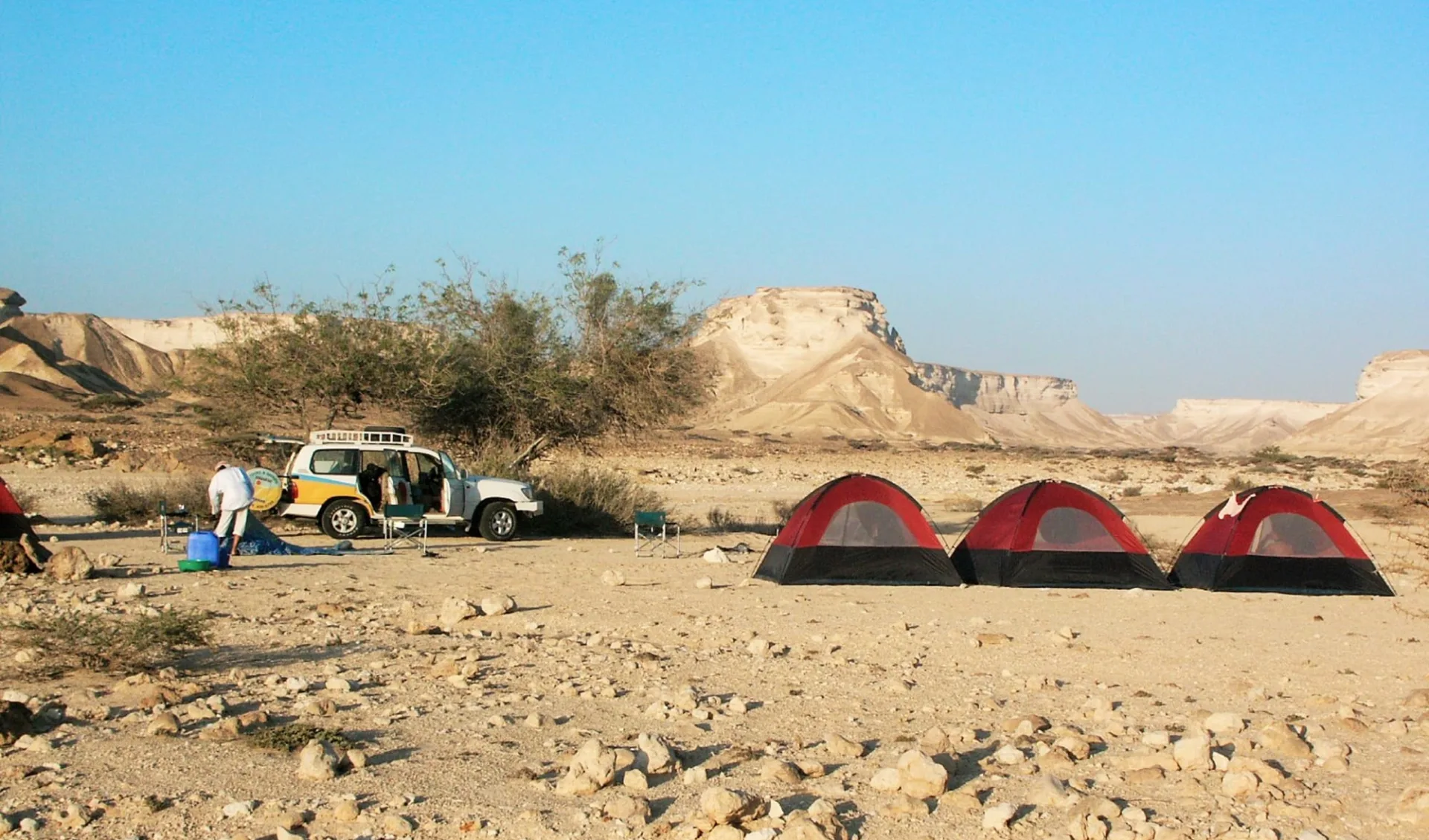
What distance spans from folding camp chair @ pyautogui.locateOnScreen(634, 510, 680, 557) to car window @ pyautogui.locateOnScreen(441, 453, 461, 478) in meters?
2.91

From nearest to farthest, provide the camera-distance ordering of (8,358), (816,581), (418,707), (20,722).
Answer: (20,722)
(418,707)
(816,581)
(8,358)

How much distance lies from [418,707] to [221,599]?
16.5 ft

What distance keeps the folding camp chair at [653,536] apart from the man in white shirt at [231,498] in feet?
17.4

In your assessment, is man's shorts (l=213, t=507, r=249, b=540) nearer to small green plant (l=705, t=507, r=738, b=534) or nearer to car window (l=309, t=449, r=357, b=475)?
car window (l=309, t=449, r=357, b=475)

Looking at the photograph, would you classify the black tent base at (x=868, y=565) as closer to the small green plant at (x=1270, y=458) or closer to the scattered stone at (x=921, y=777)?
the scattered stone at (x=921, y=777)

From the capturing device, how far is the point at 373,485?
19.8m

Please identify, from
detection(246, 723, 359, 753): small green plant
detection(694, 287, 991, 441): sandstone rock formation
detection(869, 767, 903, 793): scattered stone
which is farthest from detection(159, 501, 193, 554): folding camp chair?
detection(694, 287, 991, 441): sandstone rock formation

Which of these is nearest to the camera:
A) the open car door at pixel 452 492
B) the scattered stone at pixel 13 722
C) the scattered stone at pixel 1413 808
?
the scattered stone at pixel 1413 808

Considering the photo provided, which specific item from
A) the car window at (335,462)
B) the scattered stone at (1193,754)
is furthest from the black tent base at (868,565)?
the scattered stone at (1193,754)

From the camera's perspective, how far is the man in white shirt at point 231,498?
15438mm

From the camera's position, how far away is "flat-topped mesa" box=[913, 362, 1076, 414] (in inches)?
6673

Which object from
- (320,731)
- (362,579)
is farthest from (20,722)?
(362,579)

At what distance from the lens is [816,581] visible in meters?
16.0

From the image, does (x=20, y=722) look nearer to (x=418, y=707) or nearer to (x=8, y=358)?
(x=418, y=707)
